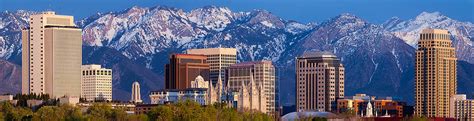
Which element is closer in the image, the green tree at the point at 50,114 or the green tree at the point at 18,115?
the green tree at the point at 50,114

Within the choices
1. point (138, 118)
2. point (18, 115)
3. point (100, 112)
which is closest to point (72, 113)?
point (100, 112)

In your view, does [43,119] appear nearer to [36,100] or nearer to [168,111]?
[168,111]

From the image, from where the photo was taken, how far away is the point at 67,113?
158375 millimetres

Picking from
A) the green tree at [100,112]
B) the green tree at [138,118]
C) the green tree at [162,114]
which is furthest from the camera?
the green tree at [100,112]

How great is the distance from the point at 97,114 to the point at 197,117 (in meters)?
13.6

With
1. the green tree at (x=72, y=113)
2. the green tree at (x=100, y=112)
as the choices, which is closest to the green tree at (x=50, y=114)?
Answer: the green tree at (x=72, y=113)

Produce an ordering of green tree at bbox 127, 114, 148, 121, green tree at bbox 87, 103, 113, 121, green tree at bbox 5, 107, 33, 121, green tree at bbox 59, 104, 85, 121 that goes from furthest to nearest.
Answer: green tree at bbox 5, 107, 33, 121
green tree at bbox 87, 103, 113, 121
green tree at bbox 127, 114, 148, 121
green tree at bbox 59, 104, 85, 121

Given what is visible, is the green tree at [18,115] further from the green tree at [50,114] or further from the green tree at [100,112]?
the green tree at [100,112]

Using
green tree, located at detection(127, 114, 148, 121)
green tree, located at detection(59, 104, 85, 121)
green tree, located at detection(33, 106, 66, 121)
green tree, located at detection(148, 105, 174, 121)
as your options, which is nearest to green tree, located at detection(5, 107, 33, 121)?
green tree, located at detection(33, 106, 66, 121)

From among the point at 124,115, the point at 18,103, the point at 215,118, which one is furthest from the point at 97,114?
the point at 18,103

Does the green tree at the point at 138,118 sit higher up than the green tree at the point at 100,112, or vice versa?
the green tree at the point at 100,112

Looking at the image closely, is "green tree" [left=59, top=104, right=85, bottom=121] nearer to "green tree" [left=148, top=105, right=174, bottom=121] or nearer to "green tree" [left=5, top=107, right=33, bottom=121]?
"green tree" [left=5, top=107, right=33, bottom=121]

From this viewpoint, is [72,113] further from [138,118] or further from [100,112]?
[138,118]

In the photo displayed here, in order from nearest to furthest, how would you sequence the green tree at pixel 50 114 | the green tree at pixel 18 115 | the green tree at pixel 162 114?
1. the green tree at pixel 50 114
2. the green tree at pixel 162 114
3. the green tree at pixel 18 115
